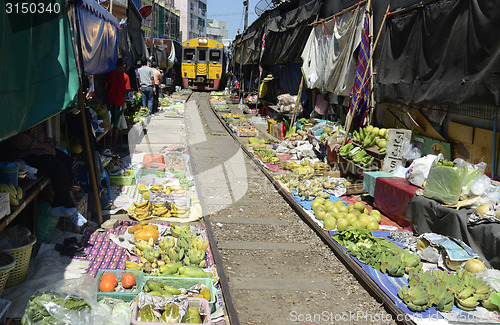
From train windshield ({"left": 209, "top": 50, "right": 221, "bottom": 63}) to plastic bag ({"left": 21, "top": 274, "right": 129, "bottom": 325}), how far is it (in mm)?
28425

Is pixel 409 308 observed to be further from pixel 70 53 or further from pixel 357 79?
pixel 357 79

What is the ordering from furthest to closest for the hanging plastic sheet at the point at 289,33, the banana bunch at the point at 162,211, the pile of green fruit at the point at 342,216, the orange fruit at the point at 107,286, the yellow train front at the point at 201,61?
the yellow train front at the point at 201,61 < the hanging plastic sheet at the point at 289,33 < the banana bunch at the point at 162,211 < the pile of green fruit at the point at 342,216 < the orange fruit at the point at 107,286

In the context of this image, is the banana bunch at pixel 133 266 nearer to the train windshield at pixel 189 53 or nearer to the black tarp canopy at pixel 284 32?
the black tarp canopy at pixel 284 32

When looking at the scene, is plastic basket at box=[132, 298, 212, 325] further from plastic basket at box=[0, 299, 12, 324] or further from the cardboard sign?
the cardboard sign

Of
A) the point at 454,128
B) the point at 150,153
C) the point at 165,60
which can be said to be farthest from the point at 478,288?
the point at 165,60

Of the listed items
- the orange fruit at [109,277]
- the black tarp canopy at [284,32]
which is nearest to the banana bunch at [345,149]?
the black tarp canopy at [284,32]

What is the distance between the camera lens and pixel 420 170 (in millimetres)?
7277

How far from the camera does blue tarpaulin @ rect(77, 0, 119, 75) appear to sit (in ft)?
21.3

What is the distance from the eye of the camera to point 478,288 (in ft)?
15.5

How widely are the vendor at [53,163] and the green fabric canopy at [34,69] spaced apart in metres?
0.81

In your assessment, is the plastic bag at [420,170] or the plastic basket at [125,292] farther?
the plastic bag at [420,170]

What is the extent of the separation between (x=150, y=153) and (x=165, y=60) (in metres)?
16.3

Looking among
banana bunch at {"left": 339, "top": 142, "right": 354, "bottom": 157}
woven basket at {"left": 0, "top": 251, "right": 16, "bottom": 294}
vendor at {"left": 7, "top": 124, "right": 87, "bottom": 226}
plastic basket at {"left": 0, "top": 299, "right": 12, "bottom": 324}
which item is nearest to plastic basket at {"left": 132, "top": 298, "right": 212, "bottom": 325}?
plastic basket at {"left": 0, "top": 299, "right": 12, "bottom": 324}

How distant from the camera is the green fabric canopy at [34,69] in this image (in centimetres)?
348
